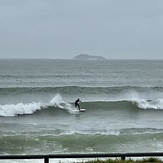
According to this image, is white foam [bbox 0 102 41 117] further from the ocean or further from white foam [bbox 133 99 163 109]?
white foam [bbox 133 99 163 109]

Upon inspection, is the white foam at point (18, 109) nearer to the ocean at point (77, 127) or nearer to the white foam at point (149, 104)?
the ocean at point (77, 127)

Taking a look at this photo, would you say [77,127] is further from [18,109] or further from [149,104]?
[149,104]

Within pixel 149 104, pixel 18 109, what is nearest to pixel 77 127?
pixel 18 109

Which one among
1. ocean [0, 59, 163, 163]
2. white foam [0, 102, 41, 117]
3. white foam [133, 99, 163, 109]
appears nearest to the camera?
ocean [0, 59, 163, 163]

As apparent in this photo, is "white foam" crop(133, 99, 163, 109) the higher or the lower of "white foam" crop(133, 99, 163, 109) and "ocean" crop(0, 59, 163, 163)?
the higher

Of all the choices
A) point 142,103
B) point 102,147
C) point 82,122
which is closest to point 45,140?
point 102,147

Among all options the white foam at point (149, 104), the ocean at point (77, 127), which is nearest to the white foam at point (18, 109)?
the ocean at point (77, 127)

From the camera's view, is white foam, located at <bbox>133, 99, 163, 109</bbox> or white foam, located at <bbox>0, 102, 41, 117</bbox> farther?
white foam, located at <bbox>133, 99, 163, 109</bbox>

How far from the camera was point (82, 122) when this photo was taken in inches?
797

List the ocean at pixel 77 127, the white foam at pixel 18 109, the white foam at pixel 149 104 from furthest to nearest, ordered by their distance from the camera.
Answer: the white foam at pixel 149 104, the white foam at pixel 18 109, the ocean at pixel 77 127

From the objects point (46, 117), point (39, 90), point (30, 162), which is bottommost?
point (30, 162)

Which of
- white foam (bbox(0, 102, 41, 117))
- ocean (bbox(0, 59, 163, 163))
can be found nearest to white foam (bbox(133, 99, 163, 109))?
ocean (bbox(0, 59, 163, 163))

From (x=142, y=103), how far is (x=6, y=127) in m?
14.6

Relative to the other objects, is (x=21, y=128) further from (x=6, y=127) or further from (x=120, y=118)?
(x=120, y=118)
